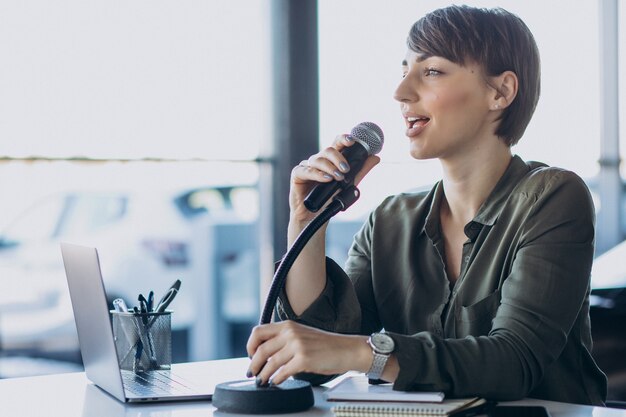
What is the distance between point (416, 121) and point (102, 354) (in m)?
0.77

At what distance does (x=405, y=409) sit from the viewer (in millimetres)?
1365

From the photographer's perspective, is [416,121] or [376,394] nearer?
[376,394]

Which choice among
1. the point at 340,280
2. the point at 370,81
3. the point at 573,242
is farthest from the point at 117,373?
the point at 370,81

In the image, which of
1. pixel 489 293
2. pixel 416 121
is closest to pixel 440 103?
pixel 416 121

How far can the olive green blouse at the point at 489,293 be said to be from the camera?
1.55 m

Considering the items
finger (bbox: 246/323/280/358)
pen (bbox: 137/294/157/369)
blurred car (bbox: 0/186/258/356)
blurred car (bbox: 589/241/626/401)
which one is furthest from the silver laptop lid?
blurred car (bbox: 0/186/258/356)

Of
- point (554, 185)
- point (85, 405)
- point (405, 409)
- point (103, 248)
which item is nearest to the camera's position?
point (405, 409)

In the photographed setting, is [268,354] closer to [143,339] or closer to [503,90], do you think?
[143,339]

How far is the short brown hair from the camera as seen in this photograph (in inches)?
76.1

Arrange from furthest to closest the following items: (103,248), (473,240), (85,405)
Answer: (103,248) < (473,240) < (85,405)

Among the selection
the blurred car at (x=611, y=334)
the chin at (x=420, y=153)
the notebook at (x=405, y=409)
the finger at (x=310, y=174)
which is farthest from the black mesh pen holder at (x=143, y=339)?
the blurred car at (x=611, y=334)

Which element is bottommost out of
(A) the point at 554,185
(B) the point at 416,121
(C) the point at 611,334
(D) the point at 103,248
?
(D) the point at 103,248

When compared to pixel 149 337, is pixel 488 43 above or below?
above

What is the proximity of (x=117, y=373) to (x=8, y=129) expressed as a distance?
2508 mm
